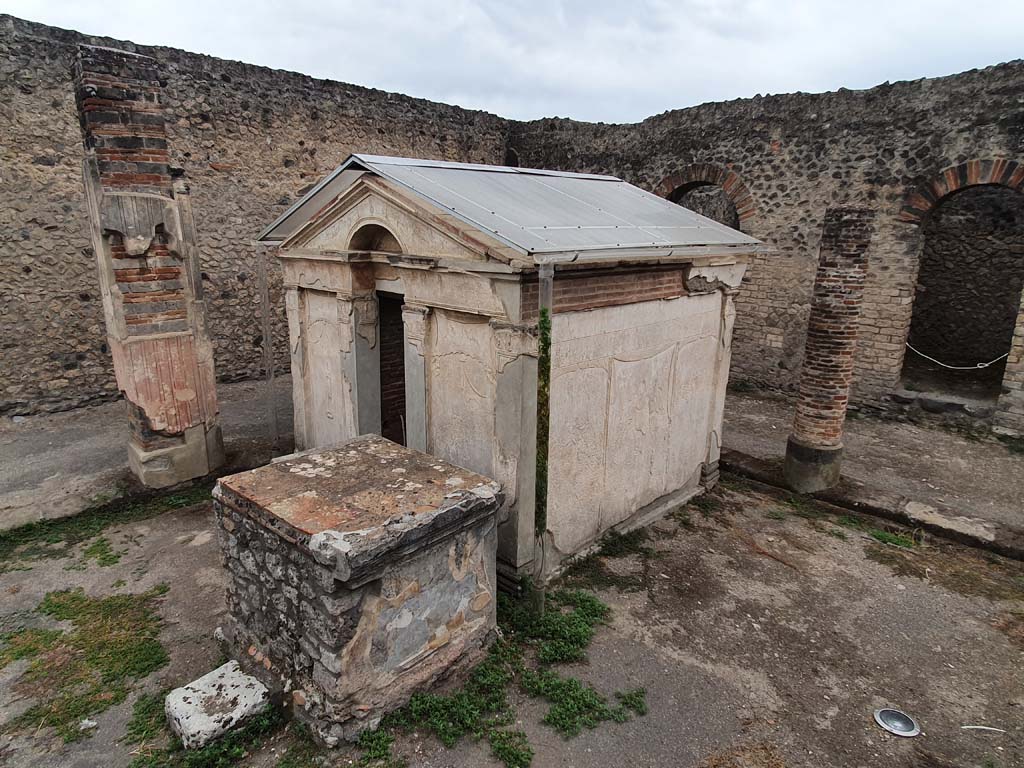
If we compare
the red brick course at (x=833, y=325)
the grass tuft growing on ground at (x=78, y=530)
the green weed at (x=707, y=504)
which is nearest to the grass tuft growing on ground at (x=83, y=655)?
the grass tuft growing on ground at (x=78, y=530)

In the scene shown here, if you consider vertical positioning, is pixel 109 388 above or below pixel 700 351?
below

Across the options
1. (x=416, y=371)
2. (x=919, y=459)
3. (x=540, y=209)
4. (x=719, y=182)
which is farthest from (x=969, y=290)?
(x=416, y=371)

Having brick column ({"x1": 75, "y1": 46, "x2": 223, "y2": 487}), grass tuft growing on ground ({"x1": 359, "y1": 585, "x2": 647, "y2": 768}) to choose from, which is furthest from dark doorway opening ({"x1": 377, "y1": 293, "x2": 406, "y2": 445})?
grass tuft growing on ground ({"x1": 359, "y1": 585, "x2": 647, "y2": 768})

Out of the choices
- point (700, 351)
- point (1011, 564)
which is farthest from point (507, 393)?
point (1011, 564)

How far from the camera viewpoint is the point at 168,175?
5754mm

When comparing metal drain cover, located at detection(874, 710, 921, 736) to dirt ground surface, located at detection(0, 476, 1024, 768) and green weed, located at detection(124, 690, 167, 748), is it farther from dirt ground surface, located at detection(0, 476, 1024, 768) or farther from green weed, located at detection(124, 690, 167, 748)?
green weed, located at detection(124, 690, 167, 748)

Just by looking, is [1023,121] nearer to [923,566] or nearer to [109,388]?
[923,566]

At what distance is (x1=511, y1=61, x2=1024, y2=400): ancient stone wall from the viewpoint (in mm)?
7539

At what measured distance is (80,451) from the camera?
6883 millimetres

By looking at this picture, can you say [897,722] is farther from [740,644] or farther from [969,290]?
[969,290]

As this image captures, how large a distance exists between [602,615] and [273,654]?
2.19 meters

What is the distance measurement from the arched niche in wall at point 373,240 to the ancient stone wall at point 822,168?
6626 mm

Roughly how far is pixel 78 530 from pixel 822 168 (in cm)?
995

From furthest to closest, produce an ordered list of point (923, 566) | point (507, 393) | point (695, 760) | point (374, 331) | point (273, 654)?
point (374, 331) < point (923, 566) < point (507, 393) < point (273, 654) < point (695, 760)
